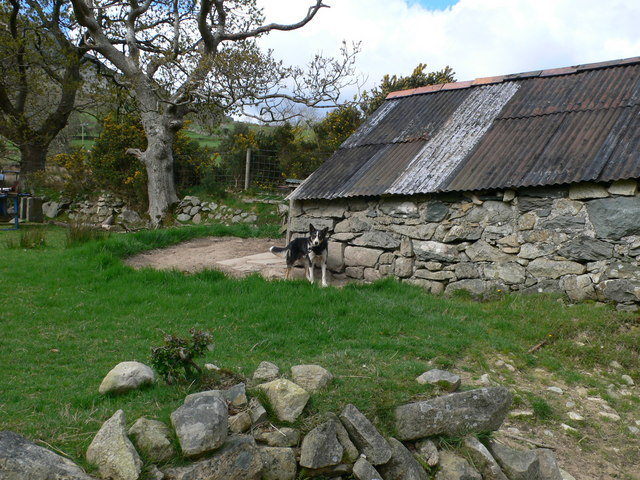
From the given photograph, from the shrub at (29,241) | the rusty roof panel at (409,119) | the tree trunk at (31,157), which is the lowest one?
the shrub at (29,241)

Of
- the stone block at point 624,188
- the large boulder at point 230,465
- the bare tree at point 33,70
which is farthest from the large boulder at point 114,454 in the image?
the bare tree at point 33,70

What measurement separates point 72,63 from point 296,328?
16470mm

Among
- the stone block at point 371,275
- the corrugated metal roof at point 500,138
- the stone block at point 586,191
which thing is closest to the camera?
the stone block at point 586,191

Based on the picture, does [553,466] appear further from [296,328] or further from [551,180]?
[551,180]

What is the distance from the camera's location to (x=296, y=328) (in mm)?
6539

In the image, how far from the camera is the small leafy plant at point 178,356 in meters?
4.29

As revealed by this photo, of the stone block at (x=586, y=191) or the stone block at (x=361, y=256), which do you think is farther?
the stone block at (x=361, y=256)

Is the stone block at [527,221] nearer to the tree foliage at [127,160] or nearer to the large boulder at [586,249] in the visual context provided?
the large boulder at [586,249]

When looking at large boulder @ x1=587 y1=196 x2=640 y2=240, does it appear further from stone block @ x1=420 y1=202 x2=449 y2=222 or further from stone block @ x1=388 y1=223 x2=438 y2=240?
stone block @ x1=388 y1=223 x2=438 y2=240

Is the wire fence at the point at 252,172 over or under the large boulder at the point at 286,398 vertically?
over

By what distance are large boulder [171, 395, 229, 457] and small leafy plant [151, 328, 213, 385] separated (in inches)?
24.0

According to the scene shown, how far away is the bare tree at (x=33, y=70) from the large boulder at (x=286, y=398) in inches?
696

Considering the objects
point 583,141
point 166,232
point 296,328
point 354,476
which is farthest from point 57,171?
point 354,476

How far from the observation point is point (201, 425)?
352cm
